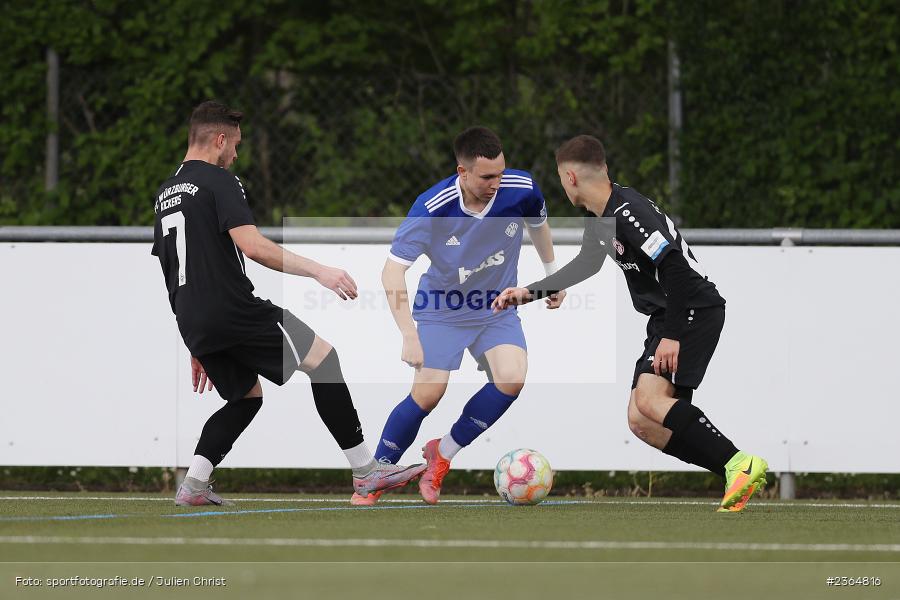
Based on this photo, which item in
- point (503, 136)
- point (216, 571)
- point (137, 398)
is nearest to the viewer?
point (216, 571)

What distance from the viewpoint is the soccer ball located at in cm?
728

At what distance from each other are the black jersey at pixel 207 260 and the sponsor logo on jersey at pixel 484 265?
4.05 ft

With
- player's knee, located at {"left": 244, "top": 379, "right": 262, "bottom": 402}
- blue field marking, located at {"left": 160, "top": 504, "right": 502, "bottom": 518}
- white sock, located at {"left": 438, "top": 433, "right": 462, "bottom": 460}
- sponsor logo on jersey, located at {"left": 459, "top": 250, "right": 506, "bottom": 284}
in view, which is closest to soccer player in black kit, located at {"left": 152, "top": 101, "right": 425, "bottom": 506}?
player's knee, located at {"left": 244, "top": 379, "right": 262, "bottom": 402}

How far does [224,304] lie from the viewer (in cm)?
680

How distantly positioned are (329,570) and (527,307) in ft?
14.5

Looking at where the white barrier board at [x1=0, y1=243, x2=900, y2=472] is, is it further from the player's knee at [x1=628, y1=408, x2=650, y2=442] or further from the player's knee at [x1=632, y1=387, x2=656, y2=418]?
the player's knee at [x1=632, y1=387, x2=656, y2=418]

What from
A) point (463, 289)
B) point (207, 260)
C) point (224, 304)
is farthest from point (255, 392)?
point (463, 289)

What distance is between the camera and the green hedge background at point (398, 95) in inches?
420

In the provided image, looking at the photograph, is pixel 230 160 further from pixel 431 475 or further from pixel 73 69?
pixel 73 69

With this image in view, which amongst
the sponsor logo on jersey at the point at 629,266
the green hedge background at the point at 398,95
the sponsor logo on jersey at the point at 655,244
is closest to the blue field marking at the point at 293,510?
the sponsor logo on jersey at the point at 629,266

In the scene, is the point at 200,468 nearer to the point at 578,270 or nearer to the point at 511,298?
the point at 511,298

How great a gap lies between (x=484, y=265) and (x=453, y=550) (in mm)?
2858

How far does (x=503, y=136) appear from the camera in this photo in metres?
11.0

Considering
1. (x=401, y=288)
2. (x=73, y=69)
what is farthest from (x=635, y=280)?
(x=73, y=69)
